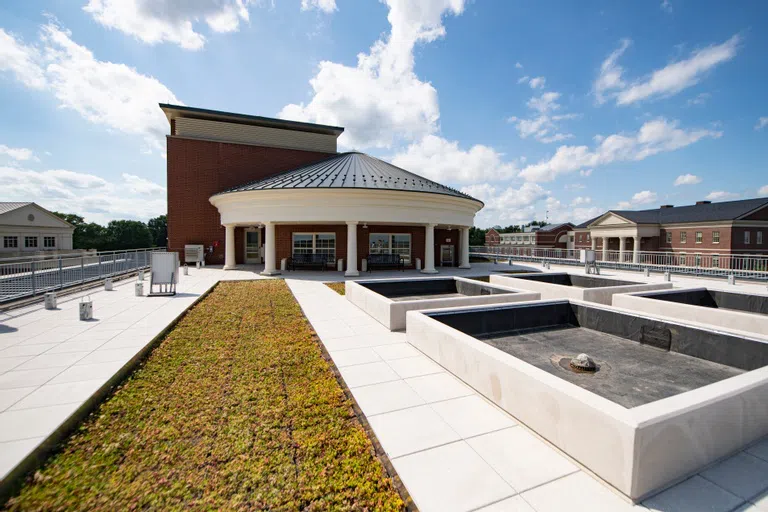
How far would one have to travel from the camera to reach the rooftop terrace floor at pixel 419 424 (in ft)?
9.75

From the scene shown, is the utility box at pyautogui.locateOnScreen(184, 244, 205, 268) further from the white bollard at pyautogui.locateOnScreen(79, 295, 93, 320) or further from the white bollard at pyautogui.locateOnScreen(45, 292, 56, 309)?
the white bollard at pyautogui.locateOnScreen(79, 295, 93, 320)

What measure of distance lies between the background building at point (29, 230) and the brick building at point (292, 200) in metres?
33.4

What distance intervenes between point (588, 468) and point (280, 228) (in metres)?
22.8

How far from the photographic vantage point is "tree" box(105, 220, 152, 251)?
71.3 meters

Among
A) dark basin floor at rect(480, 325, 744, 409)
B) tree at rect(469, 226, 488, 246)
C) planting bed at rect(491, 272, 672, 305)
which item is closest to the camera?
dark basin floor at rect(480, 325, 744, 409)

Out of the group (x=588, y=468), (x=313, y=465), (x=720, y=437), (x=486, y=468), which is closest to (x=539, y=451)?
(x=588, y=468)

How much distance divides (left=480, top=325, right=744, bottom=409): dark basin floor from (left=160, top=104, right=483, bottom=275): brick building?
13545mm

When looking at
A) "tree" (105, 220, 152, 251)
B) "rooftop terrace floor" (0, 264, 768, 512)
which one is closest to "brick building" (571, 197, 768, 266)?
"rooftop terrace floor" (0, 264, 768, 512)

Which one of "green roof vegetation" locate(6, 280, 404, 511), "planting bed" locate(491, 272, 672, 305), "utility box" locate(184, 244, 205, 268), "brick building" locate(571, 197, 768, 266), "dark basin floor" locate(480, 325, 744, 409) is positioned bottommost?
"green roof vegetation" locate(6, 280, 404, 511)

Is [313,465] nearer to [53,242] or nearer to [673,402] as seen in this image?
[673,402]

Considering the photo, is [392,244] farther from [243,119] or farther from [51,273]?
[51,273]

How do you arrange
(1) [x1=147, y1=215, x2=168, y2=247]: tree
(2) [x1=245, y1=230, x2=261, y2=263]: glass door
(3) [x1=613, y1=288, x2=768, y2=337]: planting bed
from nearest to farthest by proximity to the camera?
(3) [x1=613, y1=288, x2=768, y2=337]: planting bed → (2) [x1=245, y1=230, x2=261, y2=263]: glass door → (1) [x1=147, y1=215, x2=168, y2=247]: tree

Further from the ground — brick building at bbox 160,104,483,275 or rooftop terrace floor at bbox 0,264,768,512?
brick building at bbox 160,104,483,275

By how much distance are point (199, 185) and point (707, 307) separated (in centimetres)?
2972
